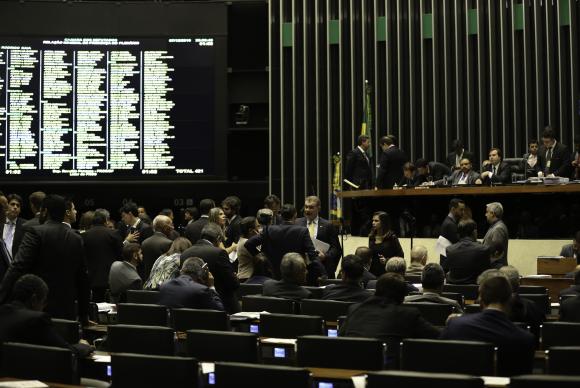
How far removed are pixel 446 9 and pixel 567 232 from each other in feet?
23.2

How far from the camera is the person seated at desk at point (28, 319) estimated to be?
5.31 m

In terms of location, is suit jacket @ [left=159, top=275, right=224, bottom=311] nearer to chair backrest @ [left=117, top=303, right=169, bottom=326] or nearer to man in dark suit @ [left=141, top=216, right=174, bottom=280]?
chair backrest @ [left=117, top=303, right=169, bottom=326]

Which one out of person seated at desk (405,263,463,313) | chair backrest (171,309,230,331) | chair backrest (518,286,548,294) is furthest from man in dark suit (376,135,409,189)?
chair backrest (171,309,230,331)

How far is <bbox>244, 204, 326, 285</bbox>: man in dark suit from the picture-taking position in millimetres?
9625

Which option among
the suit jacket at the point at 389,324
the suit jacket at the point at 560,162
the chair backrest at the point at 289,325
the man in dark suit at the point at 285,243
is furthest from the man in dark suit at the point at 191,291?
the suit jacket at the point at 560,162

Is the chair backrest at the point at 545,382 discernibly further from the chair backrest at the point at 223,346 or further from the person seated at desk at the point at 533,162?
the person seated at desk at the point at 533,162

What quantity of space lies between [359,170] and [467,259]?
212 inches

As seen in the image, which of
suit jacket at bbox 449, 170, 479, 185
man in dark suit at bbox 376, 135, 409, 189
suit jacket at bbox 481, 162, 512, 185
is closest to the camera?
suit jacket at bbox 481, 162, 512, 185

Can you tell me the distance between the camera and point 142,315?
7.07 m

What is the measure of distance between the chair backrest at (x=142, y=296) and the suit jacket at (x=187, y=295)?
1.75 feet

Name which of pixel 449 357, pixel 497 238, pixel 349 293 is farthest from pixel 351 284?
pixel 497 238

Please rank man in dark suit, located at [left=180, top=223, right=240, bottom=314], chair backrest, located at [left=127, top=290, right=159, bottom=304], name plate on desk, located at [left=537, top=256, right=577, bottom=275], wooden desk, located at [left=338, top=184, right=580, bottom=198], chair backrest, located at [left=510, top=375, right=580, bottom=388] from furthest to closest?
wooden desk, located at [left=338, top=184, right=580, bottom=198] < name plate on desk, located at [left=537, top=256, right=577, bottom=275] < man in dark suit, located at [left=180, top=223, right=240, bottom=314] < chair backrest, located at [left=127, top=290, right=159, bottom=304] < chair backrest, located at [left=510, top=375, right=580, bottom=388]

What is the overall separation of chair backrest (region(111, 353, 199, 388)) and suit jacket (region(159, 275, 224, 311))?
8.02ft

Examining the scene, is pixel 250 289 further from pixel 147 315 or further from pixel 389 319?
pixel 389 319
